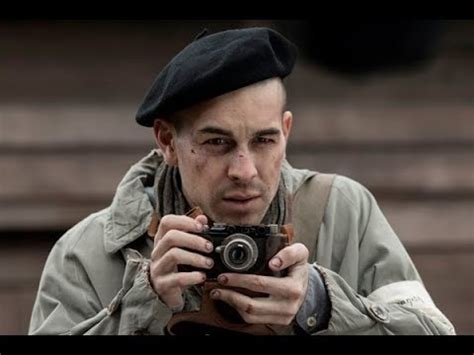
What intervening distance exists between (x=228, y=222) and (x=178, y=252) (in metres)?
0.18

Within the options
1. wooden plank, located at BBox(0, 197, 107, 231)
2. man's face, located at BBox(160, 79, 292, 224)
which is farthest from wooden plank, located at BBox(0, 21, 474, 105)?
man's face, located at BBox(160, 79, 292, 224)

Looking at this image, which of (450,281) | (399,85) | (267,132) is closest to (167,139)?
(267,132)

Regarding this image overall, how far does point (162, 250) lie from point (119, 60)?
242cm

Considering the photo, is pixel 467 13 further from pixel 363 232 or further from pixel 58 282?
pixel 58 282

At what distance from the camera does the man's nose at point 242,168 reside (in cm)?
243

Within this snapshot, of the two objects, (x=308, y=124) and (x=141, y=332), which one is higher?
(x=308, y=124)

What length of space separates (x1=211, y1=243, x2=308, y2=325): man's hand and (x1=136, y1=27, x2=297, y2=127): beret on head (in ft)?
1.03

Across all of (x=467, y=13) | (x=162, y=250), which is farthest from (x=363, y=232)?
(x=467, y=13)

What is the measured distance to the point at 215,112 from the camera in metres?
2.48

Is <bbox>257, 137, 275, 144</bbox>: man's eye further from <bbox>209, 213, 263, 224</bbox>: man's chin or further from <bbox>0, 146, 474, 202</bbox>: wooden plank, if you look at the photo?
<bbox>0, 146, 474, 202</bbox>: wooden plank

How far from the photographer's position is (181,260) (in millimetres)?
2318

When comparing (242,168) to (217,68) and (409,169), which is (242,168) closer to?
(217,68)

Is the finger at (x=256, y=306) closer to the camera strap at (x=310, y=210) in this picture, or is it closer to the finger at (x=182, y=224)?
the finger at (x=182, y=224)

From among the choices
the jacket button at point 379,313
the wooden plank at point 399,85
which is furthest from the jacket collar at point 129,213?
the wooden plank at point 399,85
